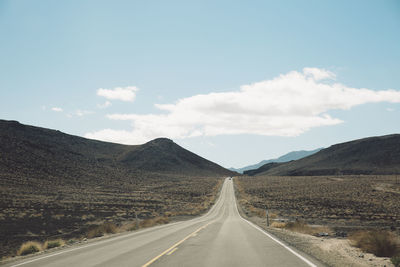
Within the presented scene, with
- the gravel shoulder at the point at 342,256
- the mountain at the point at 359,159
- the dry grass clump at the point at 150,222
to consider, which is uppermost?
the mountain at the point at 359,159

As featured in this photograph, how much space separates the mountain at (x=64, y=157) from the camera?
93062mm

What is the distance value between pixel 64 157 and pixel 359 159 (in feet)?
466

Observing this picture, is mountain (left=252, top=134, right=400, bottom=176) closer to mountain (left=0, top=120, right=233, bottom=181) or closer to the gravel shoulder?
mountain (left=0, top=120, right=233, bottom=181)

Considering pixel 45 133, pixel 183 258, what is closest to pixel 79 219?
pixel 183 258

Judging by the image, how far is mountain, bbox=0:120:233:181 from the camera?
93062 mm

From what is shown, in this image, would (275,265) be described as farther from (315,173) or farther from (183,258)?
(315,173)

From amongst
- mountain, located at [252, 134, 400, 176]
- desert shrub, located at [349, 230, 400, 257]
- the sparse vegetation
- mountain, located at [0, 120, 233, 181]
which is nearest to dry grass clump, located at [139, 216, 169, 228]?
the sparse vegetation

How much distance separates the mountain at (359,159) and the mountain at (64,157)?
6538 cm

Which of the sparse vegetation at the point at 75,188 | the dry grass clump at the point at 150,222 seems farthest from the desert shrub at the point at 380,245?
the dry grass clump at the point at 150,222

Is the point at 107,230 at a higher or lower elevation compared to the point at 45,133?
lower

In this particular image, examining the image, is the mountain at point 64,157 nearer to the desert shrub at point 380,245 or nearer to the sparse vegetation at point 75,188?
the sparse vegetation at point 75,188

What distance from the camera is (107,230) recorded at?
23.0 m

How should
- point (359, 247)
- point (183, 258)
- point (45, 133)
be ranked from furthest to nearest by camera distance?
point (45, 133), point (359, 247), point (183, 258)

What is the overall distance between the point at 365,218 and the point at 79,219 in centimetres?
3150
